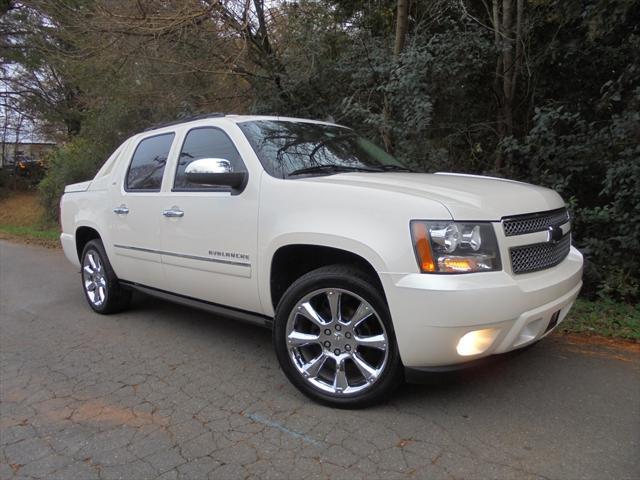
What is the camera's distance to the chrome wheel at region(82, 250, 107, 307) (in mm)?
5496

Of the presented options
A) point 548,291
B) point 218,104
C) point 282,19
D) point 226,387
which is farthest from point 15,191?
point 548,291

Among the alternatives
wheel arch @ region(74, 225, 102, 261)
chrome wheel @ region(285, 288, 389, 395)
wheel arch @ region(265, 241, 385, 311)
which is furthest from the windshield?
wheel arch @ region(74, 225, 102, 261)

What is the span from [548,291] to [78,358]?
3631mm

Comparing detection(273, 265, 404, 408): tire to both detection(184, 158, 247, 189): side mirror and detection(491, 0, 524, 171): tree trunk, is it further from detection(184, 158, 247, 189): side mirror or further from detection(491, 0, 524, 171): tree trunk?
detection(491, 0, 524, 171): tree trunk

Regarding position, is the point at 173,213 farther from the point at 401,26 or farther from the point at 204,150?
the point at 401,26

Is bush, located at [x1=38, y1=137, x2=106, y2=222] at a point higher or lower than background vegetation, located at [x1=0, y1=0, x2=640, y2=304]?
lower

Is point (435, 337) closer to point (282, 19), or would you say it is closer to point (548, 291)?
point (548, 291)

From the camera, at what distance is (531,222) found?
10.4ft

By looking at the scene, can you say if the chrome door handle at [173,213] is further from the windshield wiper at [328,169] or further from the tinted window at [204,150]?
the windshield wiper at [328,169]

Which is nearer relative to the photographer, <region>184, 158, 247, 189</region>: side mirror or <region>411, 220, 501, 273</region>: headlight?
<region>411, 220, 501, 273</region>: headlight

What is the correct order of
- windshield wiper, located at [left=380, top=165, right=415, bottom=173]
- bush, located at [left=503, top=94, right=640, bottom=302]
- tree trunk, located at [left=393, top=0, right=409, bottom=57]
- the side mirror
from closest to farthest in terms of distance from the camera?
the side mirror → windshield wiper, located at [left=380, top=165, right=415, bottom=173] → bush, located at [left=503, top=94, right=640, bottom=302] → tree trunk, located at [left=393, top=0, right=409, bottom=57]

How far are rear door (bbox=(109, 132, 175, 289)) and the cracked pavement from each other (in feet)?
2.37

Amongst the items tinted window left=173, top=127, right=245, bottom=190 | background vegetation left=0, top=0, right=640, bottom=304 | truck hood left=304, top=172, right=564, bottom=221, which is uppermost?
background vegetation left=0, top=0, right=640, bottom=304

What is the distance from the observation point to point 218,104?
10328 mm
